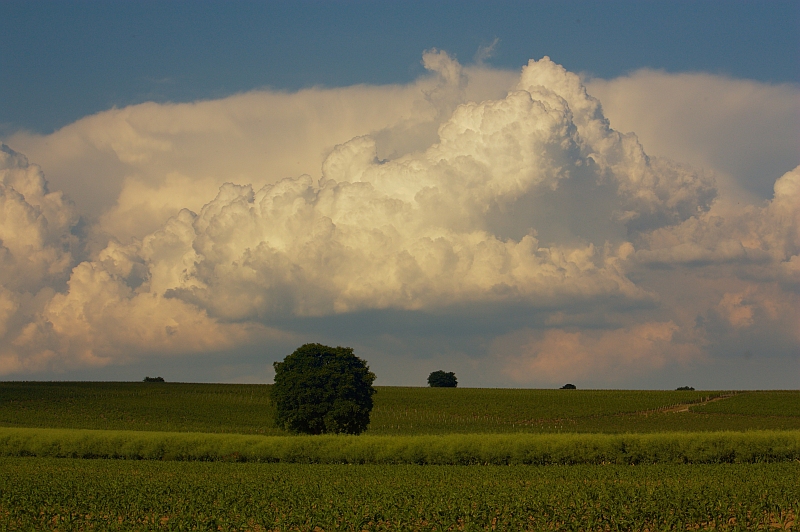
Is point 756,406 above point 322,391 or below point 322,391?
below

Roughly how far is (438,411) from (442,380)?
66.2m

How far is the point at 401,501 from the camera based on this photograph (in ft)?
84.8

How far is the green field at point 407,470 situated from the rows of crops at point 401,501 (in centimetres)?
8

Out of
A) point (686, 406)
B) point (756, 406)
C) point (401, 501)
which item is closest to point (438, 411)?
point (686, 406)

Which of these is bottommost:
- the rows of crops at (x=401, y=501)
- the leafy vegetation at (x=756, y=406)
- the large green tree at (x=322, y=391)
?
the rows of crops at (x=401, y=501)

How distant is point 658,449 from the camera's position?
44656 mm

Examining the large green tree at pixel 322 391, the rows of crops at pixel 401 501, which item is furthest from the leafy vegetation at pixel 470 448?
the large green tree at pixel 322 391

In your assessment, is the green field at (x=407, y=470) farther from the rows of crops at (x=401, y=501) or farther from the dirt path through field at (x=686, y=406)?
the dirt path through field at (x=686, y=406)

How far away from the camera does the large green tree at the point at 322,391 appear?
193 ft

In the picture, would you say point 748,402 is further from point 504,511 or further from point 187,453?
point 504,511

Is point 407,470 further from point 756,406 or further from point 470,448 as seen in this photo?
point 756,406

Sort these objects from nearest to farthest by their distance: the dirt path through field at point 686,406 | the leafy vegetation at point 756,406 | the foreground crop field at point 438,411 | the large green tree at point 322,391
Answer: the large green tree at point 322,391 < the foreground crop field at point 438,411 < the leafy vegetation at point 756,406 < the dirt path through field at point 686,406

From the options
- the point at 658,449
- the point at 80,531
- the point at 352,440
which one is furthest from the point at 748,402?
the point at 80,531

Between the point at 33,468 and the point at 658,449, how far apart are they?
33939 millimetres
